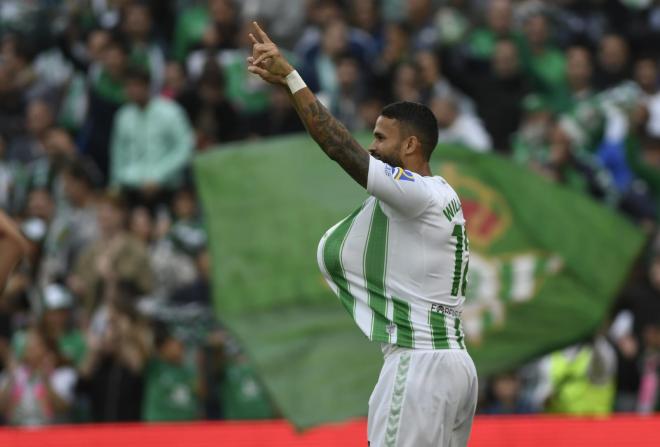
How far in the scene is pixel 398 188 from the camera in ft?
20.5

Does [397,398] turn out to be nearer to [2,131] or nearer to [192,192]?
[192,192]

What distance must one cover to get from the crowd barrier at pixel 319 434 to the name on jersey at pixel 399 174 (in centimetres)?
380

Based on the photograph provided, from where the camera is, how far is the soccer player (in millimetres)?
6473

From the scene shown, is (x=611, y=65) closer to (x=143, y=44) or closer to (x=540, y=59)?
(x=540, y=59)

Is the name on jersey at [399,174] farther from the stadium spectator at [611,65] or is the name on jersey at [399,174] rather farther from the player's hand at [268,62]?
the stadium spectator at [611,65]

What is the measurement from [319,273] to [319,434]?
1.52 metres

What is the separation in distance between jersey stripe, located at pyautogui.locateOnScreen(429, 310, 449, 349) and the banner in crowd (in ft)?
13.9

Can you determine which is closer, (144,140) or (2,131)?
(144,140)

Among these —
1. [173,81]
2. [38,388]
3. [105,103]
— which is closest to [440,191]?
[38,388]

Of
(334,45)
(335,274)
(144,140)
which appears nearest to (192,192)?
(144,140)

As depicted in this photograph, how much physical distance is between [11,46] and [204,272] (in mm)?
5370

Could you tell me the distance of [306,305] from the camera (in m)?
11.4

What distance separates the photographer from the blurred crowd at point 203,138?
40.9ft

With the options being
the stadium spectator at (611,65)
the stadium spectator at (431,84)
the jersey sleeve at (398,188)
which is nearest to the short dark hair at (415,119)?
the jersey sleeve at (398,188)
